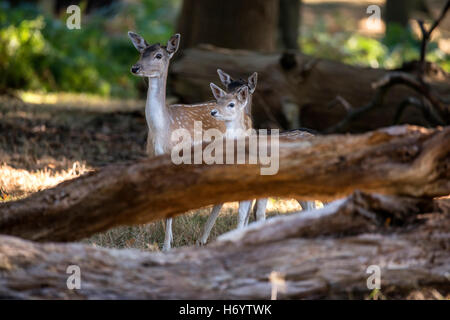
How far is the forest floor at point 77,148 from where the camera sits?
6668 mm

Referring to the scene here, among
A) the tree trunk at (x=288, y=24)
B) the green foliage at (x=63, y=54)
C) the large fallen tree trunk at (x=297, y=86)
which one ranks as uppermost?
the tree trunk at (x=288, y=24)

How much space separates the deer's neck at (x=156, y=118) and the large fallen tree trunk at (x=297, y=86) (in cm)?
392

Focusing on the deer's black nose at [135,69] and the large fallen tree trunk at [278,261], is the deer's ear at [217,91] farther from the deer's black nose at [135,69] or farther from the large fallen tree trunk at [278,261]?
the large fallen tree trunk at [278,261]

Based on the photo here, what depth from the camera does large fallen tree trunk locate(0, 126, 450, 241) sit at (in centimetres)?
456

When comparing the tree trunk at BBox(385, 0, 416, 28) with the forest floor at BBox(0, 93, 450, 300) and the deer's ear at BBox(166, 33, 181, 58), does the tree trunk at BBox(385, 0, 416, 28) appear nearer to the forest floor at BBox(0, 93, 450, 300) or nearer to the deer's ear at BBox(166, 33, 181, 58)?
the forest floor at BBox(0, 93, 450, 300)

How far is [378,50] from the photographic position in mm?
18172

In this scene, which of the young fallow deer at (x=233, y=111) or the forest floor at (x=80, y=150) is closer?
the forest floor at (x=80, y=150)

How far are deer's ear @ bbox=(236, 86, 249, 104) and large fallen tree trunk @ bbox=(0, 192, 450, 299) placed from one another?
2.52 metres

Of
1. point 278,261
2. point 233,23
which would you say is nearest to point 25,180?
point 278,261

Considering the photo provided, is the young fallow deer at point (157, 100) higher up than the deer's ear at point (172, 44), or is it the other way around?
the deer's ear at point (172, 44)

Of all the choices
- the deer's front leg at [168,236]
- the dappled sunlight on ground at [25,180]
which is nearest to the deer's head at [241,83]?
the deer's front leg at [168,236]

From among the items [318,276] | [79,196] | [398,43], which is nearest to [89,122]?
[79,196]

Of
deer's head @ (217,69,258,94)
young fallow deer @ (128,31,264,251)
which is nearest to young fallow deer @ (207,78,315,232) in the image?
deer's head @ (217,69,258,94)

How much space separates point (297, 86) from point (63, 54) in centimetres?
696
